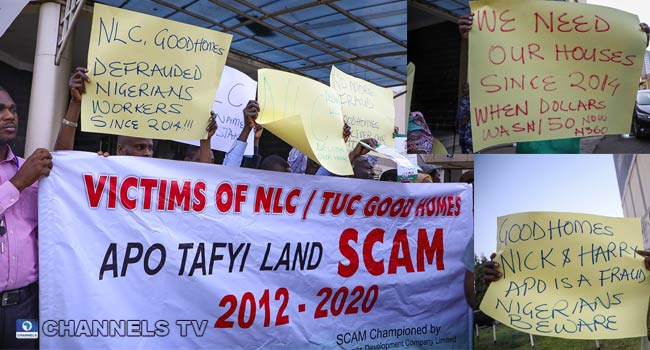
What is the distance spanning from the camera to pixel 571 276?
2330 mm

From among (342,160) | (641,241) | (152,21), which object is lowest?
(641,241)

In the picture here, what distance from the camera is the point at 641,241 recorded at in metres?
2.25

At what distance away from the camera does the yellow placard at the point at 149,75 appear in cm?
234

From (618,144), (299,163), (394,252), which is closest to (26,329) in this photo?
(394,252)

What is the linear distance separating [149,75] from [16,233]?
2.99 ft

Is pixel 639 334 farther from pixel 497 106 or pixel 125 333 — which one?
pixel 125 333

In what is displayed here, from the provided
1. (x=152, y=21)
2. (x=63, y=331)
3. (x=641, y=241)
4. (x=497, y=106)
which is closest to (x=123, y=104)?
(x=152, y=21)

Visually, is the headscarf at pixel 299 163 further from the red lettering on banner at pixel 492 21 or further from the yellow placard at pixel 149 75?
the red lettering on banner at pixel 492 21

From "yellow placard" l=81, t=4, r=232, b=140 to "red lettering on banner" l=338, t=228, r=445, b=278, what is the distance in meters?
1.05

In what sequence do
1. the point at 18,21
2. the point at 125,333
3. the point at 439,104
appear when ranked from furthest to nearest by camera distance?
the point at 18,21 < the point at 439,104 < the point at 125,333

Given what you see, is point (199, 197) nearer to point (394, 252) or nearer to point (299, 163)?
point (394, 252)

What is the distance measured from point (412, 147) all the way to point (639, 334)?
235 centimetres

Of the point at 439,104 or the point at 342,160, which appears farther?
the point at 439,104

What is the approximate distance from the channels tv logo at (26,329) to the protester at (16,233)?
0.05 ft
